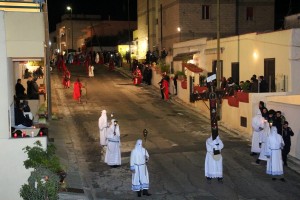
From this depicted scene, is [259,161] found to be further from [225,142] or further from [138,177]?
[138,177]

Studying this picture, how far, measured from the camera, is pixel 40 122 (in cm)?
2016

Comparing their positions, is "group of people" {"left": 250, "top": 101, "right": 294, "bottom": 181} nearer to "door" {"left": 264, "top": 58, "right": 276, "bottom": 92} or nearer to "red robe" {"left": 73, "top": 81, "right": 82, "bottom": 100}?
"door" {"left": 264, "top": 58, "right": 276, "bottom": 92}

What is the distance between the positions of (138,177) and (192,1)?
28648mm

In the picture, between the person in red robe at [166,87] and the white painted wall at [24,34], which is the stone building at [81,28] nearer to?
the person in red robe at [166,87]

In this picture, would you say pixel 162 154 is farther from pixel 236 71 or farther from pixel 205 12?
pixel 205 12

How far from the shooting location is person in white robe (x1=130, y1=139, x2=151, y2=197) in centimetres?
1341

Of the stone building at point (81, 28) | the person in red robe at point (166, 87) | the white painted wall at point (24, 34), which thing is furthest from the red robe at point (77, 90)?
the stone building at point (81, 28)

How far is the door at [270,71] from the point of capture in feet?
79.7

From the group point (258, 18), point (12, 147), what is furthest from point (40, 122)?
point (258, 18)

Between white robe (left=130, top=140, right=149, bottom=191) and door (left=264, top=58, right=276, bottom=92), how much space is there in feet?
39.7

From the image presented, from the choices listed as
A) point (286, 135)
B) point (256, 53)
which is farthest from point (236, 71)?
point (286, 135)

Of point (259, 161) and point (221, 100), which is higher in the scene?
point (221, 100)

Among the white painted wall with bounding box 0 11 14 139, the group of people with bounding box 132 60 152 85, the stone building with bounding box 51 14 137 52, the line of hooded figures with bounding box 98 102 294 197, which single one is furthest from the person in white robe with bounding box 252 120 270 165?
the stone building with bounding box 51 14 137 52

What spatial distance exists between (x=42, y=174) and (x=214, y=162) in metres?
5.48
